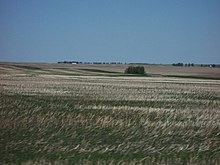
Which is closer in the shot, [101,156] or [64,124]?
[101,156]

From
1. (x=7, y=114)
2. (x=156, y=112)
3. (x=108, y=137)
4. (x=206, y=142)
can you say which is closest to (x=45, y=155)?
(x=108, y=137)

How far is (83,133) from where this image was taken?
14.4 m

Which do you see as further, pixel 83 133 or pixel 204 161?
pixel 83 133

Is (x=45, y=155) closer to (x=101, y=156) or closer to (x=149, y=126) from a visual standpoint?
(x=101, y=156)

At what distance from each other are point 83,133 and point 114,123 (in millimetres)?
2788

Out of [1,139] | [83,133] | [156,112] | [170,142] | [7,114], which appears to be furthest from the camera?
A: [156,112]

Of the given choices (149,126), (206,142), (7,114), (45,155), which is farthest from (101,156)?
(7,114)

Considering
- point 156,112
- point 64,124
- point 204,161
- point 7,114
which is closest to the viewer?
point 204,161

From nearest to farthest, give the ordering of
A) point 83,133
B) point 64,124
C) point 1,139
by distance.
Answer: point 1,139
point 83,133
point 64,124

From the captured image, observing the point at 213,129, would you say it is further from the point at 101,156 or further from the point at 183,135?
the point at 101,156

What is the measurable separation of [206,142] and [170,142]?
1.34 metres

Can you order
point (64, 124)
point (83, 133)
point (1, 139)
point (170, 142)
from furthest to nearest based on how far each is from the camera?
point (64, 124)
point (83, 133)
point (170, 142)
point (1, 139)

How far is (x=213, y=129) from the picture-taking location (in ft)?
54.1

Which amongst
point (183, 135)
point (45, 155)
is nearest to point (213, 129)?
point (183, 135)
